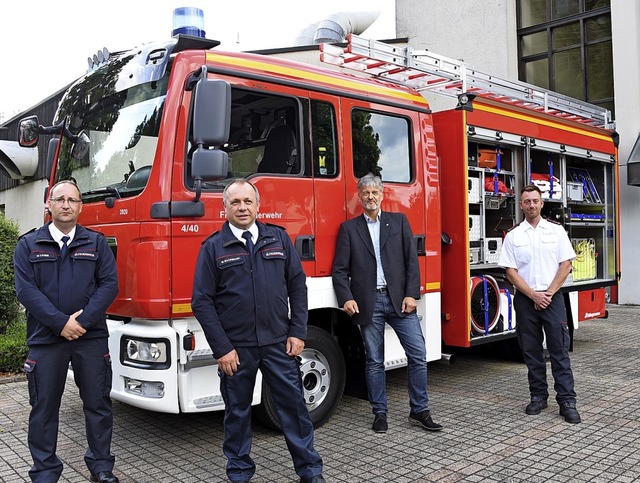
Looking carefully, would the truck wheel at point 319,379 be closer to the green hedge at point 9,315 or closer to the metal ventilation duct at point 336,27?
the green hedge at point 9,315

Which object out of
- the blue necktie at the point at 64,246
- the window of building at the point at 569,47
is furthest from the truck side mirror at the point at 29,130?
the window of building at the point at 569,47

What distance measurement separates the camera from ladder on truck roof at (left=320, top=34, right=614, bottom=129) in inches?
218

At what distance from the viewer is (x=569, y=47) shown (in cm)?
1452

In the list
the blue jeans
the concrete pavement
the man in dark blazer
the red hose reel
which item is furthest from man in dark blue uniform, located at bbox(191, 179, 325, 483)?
the red hose reel

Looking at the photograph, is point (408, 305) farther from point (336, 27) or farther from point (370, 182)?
point (336, 27)

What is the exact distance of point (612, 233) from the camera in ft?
27.6

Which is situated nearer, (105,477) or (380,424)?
(105,477)

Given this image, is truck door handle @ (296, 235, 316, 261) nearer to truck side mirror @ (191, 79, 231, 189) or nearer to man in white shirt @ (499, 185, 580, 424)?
truck side mirror @ (191, 79, 231, 189)

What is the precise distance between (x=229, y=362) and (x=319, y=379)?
153 cm

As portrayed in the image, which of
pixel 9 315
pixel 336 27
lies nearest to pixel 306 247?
pixel 9 315

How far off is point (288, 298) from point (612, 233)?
6.10 m

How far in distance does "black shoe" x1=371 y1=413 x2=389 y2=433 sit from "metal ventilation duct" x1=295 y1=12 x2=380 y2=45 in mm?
11805

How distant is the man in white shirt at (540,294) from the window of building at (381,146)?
107 centimetres

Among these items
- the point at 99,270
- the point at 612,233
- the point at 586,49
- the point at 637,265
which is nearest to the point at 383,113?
the point at 99,270
